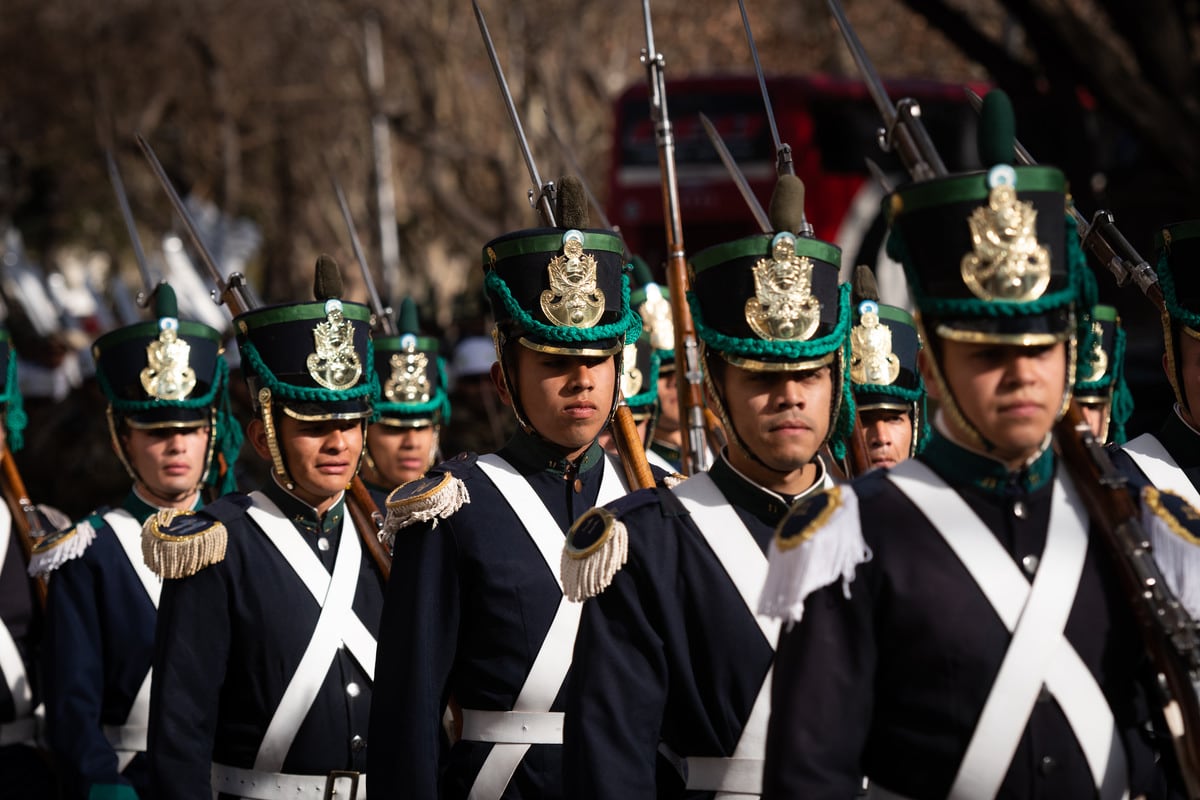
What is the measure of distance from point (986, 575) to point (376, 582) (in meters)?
2.71

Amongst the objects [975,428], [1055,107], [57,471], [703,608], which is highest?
[1055,107]

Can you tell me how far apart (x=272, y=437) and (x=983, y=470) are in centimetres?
276

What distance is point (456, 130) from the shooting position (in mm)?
26062

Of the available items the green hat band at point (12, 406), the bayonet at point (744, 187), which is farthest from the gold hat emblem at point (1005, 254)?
the green hat band at point (12, 406)

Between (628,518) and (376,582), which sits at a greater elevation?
(628,518)

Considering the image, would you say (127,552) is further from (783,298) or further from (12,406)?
(783,298)

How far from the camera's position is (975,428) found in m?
3.45

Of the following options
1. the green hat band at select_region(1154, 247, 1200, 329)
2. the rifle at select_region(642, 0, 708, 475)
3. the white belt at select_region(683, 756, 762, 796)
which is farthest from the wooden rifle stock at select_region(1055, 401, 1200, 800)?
the rifle at select_region(642, 0, 708, 475)

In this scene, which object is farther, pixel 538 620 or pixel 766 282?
pixel 538 620

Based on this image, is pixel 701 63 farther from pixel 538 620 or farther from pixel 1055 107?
pixel 538 620

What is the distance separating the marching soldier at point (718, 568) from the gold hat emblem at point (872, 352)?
167cm

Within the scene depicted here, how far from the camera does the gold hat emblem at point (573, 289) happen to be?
489cm

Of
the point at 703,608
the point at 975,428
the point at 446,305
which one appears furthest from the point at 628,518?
the point at 446,305

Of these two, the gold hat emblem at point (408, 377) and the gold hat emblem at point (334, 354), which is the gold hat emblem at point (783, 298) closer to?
the gold hat emblem at point (334, 354)
